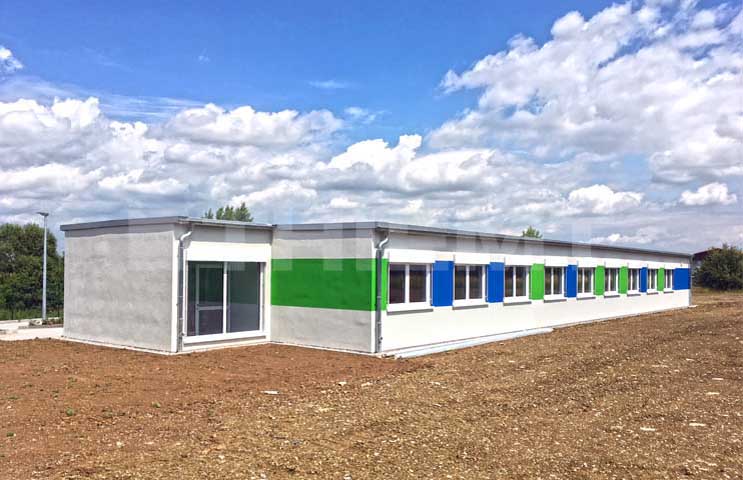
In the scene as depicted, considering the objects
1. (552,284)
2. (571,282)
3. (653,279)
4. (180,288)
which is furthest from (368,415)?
(653,279)

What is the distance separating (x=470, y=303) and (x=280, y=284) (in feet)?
17.5

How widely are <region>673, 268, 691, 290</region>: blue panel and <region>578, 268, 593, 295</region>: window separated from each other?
1167 cm

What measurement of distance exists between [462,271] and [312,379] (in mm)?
7415

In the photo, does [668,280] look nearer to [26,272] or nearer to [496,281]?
[496,281]

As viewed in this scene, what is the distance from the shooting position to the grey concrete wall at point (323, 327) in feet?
49.9

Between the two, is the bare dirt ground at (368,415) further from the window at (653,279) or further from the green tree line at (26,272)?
the green tree line at (26,272)

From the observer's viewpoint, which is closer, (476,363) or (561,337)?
(476,363)

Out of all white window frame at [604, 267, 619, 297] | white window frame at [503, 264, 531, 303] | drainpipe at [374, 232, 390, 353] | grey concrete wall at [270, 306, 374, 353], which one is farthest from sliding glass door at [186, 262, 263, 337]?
white window frame at [604, 267, 619, 297]

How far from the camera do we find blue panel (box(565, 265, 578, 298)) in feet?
78.1

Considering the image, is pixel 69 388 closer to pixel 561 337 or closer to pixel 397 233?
pixel 397 233

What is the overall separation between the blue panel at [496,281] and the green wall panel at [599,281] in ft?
26.3

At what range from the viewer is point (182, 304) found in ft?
48.9

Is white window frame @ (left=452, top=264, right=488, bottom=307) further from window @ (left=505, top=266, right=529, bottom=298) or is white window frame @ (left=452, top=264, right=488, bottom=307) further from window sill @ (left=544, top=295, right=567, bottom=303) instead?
window sill @ (left=544, top=295, right=567, bottom=303)

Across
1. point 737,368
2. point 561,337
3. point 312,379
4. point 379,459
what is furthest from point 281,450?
point 561,337
